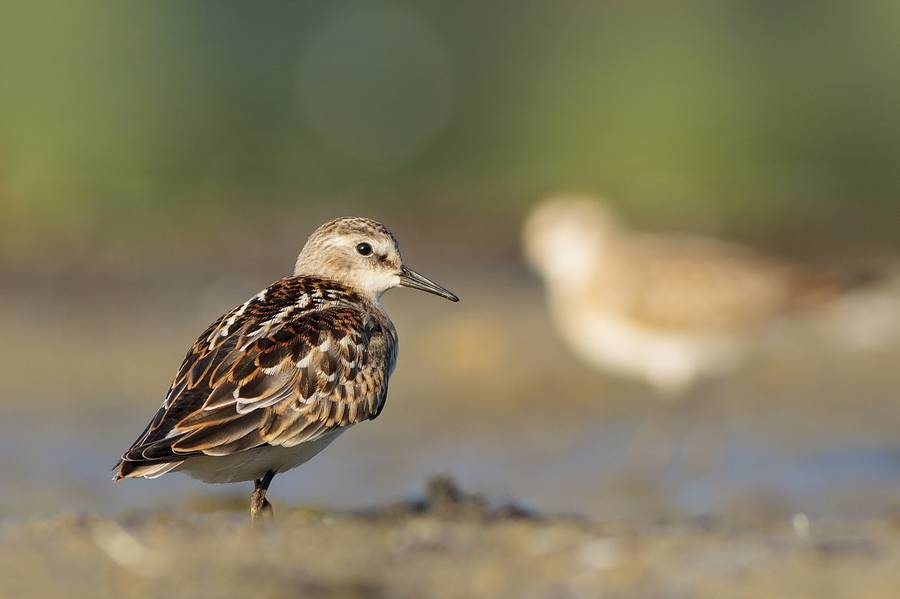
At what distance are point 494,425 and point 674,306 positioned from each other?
5.42 ft

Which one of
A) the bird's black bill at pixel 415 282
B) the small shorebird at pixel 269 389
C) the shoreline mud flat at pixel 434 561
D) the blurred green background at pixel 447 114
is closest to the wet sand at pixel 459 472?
the shoreline mud flat at pixel 434 561

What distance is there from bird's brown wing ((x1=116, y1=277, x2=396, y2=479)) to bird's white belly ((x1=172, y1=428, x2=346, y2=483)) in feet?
0.34

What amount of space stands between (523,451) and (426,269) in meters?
5.67

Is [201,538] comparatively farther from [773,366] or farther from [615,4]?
[615,4]

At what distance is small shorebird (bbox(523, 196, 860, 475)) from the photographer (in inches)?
377

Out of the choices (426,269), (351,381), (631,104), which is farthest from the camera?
(631,104)

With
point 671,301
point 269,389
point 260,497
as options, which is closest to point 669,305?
point 671,301

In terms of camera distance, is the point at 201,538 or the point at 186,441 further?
the point at 186,441

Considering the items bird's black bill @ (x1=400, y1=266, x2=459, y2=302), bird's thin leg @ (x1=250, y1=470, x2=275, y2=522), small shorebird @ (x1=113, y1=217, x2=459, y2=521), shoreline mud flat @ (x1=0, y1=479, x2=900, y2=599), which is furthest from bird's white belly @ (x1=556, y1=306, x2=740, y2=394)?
shoreline mud flat @ (x1=0, y1=479, x2=900, y2=599)

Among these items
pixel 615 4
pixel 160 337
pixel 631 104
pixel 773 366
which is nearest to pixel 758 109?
pixel 631 104

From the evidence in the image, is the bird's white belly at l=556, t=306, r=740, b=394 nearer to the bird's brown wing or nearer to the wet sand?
the wet sand

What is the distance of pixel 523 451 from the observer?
31.3ft

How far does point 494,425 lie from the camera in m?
10.1

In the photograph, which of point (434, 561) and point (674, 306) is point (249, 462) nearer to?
point (434, 561)
